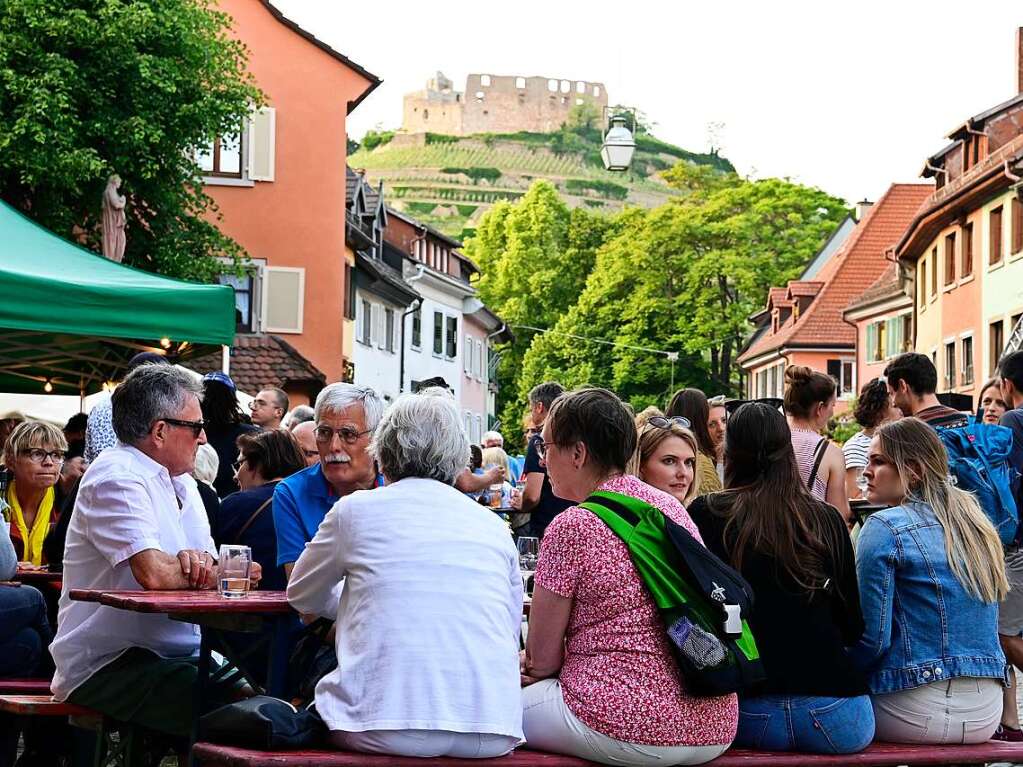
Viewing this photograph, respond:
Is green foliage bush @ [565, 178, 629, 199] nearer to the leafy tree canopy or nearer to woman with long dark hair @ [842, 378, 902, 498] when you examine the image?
the leafy tree canopy

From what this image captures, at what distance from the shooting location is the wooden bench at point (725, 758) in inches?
188

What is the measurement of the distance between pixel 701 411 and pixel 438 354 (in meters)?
44.6

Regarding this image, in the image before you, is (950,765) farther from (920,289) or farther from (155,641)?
(920,289)

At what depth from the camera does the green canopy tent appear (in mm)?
9062

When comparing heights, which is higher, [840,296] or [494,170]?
[494,170]

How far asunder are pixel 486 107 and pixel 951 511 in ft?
598

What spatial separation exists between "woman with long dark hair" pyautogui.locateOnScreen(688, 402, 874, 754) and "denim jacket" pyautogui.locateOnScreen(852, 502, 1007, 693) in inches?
9.9

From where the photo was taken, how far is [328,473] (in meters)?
6.71

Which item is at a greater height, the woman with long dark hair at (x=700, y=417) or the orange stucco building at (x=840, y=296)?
the orange stucco building at (x=840, y=296)

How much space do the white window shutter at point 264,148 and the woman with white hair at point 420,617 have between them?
99.6 feet

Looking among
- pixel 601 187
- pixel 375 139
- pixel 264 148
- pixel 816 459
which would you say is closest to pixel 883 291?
pixel 264 148

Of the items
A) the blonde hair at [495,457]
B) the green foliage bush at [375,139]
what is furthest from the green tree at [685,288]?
the green foliage bush at [375,139]

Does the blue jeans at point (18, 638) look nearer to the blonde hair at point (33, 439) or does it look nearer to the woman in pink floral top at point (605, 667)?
the blonde hair at point (33, 439)

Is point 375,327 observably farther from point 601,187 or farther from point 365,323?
point 601,187
